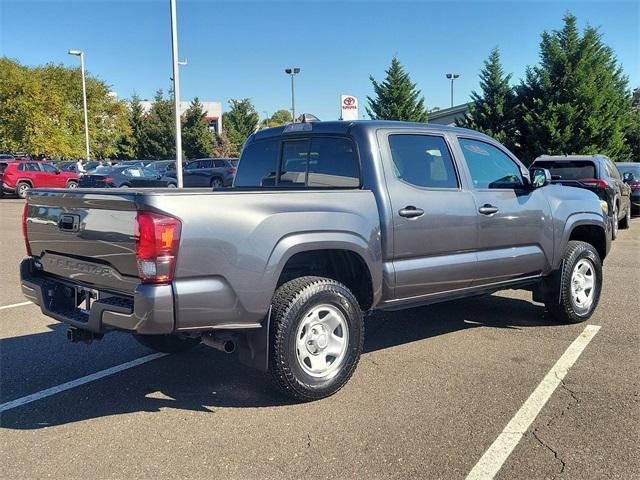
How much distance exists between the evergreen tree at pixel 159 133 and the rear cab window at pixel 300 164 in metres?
50.3

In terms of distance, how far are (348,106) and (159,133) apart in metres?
40.6

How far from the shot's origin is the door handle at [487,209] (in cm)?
496

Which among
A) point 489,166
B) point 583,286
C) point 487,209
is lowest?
point 583,286

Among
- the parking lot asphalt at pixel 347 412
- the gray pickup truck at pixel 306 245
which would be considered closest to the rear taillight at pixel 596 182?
the gray pickup truck at pixel 306 245

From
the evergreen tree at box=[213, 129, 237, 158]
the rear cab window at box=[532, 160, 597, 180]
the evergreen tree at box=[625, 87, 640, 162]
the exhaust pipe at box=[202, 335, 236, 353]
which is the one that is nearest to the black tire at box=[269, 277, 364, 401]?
the exhaust pipe at box=[202, 335, 236, 353]

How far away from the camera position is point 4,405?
4.02 meters

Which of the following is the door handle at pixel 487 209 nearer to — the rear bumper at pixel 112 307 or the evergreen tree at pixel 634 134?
the rear bumper at pixel 112 307

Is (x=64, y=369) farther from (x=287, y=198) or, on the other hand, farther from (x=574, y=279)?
(x=574, y=279)

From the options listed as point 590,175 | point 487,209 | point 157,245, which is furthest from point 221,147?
point 157,245

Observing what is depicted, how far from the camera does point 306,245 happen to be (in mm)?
3879

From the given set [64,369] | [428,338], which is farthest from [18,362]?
[428,338]

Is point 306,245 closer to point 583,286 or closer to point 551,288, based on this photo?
point 551,288

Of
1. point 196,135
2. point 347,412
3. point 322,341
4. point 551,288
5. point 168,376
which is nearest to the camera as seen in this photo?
point 347,412

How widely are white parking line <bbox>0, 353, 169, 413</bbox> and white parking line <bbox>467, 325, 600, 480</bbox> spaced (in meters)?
2.92
